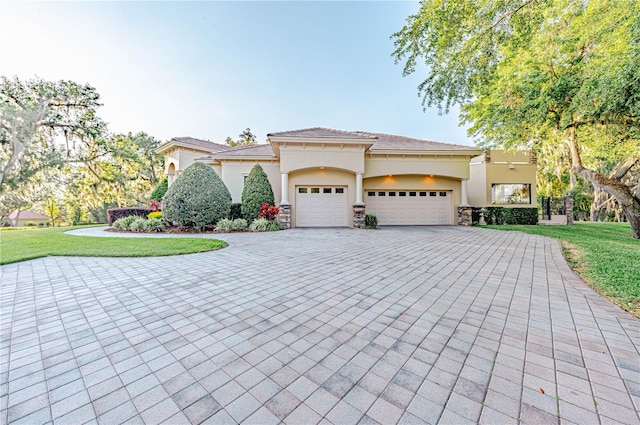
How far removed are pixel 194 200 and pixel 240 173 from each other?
12.8ft

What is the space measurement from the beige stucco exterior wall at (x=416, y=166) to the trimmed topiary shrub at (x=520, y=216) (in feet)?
12.0

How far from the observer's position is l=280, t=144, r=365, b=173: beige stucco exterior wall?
11445 mm

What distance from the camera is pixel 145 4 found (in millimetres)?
8375

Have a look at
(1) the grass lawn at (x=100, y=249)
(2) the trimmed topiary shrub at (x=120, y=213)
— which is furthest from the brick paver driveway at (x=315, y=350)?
(2) the trimmed topiary shrub at (x=120, y=213)

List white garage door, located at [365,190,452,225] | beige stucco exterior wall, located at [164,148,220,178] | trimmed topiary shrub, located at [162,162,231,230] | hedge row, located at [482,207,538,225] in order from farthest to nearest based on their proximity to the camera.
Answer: beige stucco exterior wall, located at [164,148,220,178] → hedge row, located at [482,207,538,225] → white garage door, located at [365,190,452,225] → trimmed topiary shrub, located at [162,162,231,230]

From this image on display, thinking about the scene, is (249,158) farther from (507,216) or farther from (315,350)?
(507,216)

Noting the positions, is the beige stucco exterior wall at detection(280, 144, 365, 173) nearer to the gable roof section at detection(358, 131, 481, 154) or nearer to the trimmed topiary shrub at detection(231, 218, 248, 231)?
the gable roof section at detection(358, 131, 481, 154)

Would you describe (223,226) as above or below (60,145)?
below

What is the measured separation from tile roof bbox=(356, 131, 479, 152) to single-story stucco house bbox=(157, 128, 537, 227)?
0.05 metres

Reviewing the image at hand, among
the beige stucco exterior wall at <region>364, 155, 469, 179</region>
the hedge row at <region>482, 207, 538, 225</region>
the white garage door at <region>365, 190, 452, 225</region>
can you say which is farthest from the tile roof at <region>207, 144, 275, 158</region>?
the hedge row at <region>482, 207, 538, 225</region>

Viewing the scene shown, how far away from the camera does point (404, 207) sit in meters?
13.3

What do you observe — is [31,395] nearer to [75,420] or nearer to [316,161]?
[75,420]

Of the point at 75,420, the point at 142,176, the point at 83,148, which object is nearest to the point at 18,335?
the point at 75,420

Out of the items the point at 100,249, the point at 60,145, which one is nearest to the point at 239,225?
the point at 100,249
